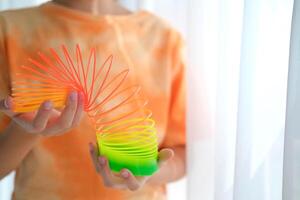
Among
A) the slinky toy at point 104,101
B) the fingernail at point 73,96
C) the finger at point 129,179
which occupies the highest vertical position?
the fingernail at point 73,96

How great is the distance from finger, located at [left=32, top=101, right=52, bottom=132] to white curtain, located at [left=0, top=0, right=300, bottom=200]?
0.75 feet

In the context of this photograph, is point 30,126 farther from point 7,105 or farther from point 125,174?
point 125,174

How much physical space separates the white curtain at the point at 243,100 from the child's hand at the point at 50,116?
0.19 m

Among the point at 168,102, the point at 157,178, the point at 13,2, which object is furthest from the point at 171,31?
the point at 13,2

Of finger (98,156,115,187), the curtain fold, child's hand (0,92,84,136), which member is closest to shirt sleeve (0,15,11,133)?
child's hand (0,92,84,136)

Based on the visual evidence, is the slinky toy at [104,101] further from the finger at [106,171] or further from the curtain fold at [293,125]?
the curtain fold at [293,125]

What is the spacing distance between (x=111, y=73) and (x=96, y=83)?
0.12ft

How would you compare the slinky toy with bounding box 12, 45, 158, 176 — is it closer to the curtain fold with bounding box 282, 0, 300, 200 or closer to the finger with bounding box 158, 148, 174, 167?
the finger with bounding box 158, 148, 174, 167

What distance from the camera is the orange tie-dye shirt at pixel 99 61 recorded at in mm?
751

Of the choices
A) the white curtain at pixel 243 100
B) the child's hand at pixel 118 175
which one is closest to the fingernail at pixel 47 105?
the child's hand at pixel 118 175

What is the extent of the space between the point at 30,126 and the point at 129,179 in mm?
155

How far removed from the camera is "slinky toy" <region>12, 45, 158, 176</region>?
25.2 inches

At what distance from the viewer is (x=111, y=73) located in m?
0.77

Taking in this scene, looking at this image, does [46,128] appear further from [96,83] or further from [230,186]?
[230,186]
